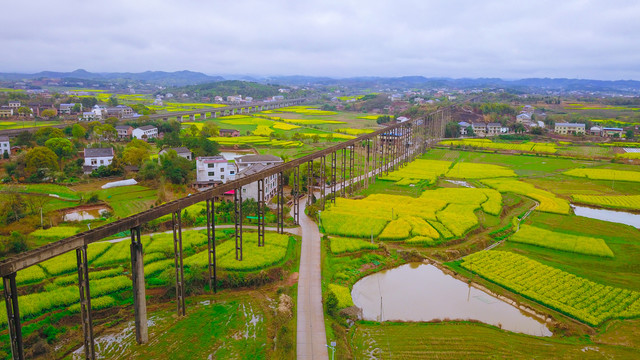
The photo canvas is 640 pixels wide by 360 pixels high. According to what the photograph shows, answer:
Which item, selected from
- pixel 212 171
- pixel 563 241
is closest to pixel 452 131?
pixel 212 171

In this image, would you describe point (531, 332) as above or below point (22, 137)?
below

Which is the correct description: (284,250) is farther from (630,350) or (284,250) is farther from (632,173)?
(632,173)

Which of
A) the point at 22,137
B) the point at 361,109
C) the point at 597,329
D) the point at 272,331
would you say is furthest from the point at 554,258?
the point at 361,109

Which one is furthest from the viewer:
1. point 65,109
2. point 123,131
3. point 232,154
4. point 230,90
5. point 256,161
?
point 230,90

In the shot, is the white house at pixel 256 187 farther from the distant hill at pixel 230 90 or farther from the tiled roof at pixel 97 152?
the distant hill at pixel 230 90

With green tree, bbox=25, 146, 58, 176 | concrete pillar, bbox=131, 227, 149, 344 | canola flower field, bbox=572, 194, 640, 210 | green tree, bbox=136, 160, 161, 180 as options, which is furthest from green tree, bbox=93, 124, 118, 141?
canola flower field, bbox=572, 194, 640, 210

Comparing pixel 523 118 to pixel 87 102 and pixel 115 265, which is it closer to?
pixel 115 265
